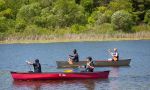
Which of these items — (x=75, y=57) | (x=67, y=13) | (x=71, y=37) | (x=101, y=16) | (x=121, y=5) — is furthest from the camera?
(x=121, y=5)

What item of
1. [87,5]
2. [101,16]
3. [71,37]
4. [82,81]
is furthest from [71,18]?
[82,81]

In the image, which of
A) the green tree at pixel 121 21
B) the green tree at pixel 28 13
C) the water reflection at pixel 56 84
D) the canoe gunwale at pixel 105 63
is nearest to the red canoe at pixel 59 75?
the water reflection at pixel 56 84

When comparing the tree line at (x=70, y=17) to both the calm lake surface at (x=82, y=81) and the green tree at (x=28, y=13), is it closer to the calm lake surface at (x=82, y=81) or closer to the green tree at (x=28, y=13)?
the green tree at (x=28, y=13)

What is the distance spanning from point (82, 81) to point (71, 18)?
76346 millimetres

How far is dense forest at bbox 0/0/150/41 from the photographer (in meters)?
109

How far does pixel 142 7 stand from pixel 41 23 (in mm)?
24485

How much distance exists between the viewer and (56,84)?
41062 mm

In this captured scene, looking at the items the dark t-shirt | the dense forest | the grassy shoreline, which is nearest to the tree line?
the dense forest

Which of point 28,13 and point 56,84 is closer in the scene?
point 56,84

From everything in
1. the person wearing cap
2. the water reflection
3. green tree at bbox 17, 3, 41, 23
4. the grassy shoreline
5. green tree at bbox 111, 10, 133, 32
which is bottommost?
the water reflection

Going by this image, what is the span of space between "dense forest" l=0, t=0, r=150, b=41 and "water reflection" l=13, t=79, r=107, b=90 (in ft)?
194

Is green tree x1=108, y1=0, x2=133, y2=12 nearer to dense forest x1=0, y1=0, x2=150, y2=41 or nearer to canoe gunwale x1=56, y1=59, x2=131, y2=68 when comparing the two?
dense forest x1=0, y1=0, x2=150, y2=41

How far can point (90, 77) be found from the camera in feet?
140

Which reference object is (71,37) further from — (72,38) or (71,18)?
(71,18)
